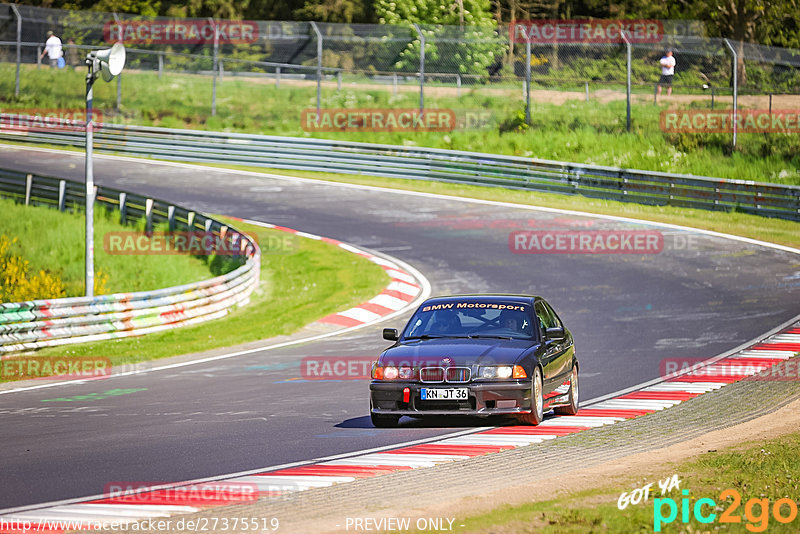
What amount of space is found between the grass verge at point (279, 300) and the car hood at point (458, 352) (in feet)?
24.6

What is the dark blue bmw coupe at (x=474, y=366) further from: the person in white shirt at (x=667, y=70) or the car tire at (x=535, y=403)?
the person in white shirt at (x=667, y=70)

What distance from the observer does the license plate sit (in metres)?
10.7

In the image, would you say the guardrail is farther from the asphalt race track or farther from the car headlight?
the car headlight

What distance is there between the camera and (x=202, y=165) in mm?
39375

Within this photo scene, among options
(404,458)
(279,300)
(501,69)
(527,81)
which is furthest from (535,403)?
(501,69)

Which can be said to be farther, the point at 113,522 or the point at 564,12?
the point at 564,12

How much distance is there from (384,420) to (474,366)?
1126 mm

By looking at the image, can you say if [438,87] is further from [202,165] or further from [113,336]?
[113,336]

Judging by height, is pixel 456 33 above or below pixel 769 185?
above

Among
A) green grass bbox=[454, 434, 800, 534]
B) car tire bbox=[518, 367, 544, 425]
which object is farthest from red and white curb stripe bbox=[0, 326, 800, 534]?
green grass bbox=[454, 434, 800, 534]

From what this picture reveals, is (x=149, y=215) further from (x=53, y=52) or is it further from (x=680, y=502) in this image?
(x=680, y=502)

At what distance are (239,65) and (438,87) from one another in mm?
13849

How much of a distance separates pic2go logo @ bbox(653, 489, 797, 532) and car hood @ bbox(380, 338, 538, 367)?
3307 millimetres

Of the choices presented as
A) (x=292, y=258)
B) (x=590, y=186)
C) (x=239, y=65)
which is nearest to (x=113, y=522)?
(x=292, y=258)
